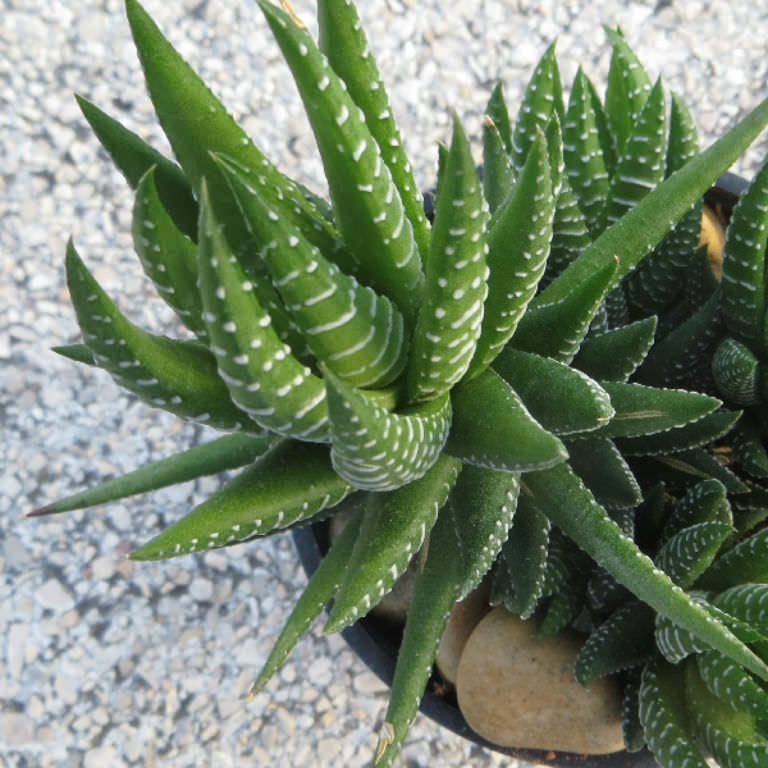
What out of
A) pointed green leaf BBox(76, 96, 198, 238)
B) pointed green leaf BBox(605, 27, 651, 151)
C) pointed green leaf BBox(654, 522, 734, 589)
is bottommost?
pointed green leaf BBox(654, 522, 734, 589)

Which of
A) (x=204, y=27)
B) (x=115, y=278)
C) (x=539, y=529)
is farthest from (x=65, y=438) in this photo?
(x=539, y=529)

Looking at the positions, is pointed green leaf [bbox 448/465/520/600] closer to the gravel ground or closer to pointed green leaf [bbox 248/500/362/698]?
pointed green leaf [bbox 248/500/362/698]

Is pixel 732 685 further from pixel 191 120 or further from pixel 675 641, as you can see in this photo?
pixel 191 120

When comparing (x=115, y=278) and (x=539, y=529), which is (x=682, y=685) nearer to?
(x=539, y=529)

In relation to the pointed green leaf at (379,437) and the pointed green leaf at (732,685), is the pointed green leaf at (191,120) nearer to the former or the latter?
the pointed green leaf at (379,437)

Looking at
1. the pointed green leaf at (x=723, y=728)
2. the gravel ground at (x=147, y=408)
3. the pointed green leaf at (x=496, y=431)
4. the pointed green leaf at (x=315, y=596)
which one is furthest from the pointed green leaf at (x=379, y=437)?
the gravel ground at (x=147, y=408)

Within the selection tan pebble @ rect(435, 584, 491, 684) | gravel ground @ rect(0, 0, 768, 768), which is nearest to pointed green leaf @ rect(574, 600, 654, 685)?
tan pebble @ rect(435, 584, 491, 684)
